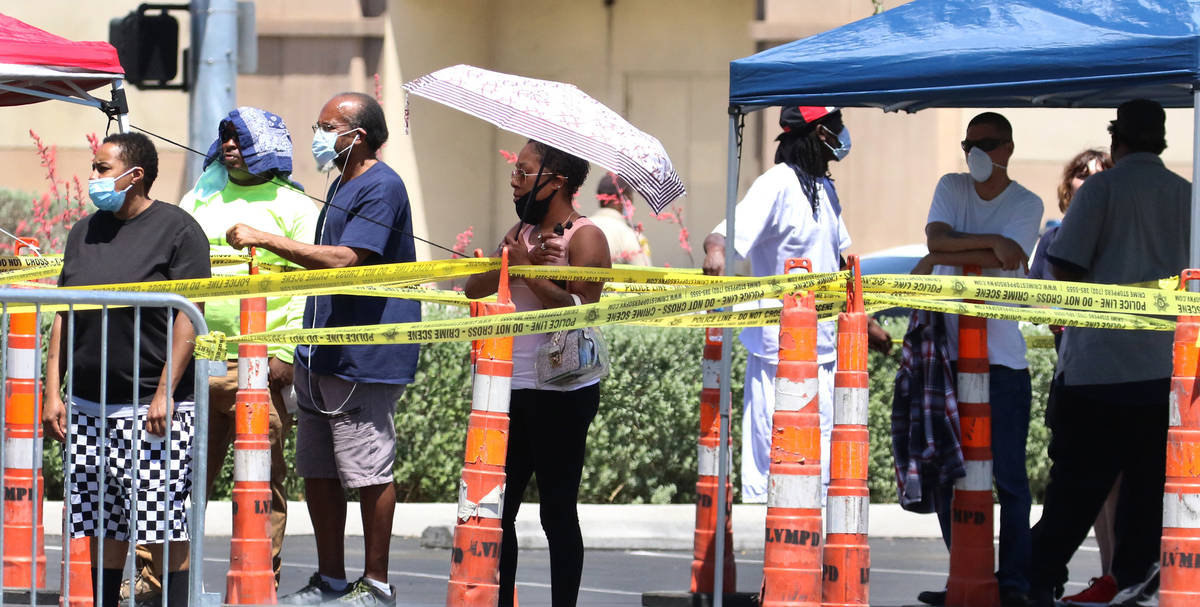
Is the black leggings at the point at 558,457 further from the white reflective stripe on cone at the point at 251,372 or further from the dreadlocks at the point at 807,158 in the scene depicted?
the dreadlocks at the point at 807,158

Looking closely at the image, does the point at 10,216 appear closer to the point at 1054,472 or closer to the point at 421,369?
the point at 421,369

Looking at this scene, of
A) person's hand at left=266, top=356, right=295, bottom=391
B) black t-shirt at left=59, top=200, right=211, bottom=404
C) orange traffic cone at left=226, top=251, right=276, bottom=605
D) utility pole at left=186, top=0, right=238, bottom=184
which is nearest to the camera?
black t-shirt at left=59, top=200, right=211, bottom=404

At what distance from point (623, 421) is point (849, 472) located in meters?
4.93

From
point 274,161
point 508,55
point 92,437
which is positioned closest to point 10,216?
point 508,55

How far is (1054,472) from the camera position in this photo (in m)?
7.04

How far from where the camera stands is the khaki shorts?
6.56 m

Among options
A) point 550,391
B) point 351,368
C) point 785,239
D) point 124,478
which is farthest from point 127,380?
point 785,239

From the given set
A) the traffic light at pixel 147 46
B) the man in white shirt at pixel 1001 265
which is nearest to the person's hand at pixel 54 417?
the man in white shirt at pixel 1001 265

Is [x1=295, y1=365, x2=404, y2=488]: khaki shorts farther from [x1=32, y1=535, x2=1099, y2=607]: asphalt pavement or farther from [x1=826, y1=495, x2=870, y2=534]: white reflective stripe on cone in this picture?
[x1=826, y1=495, x2=870, y2=534]: white reflective stripe on cone

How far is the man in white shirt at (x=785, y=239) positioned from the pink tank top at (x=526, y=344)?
4.61ft

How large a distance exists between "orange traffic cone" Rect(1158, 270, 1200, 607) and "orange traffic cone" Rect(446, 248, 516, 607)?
214cm

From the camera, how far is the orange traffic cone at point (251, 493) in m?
6.47

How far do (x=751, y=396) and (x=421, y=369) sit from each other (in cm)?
332

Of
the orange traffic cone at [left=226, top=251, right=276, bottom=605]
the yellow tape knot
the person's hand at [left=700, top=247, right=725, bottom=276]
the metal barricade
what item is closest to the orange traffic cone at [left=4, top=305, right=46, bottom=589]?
the orange traffic cone at [left=226, top=251, right=276, bottom=605]
